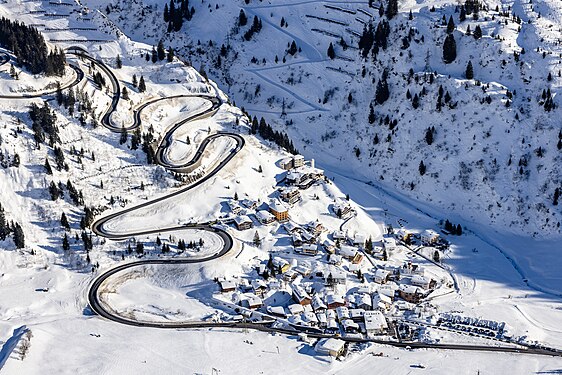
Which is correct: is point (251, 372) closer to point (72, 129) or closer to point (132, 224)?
point (132, 224)

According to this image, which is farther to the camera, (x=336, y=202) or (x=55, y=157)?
(x=336, y=202)

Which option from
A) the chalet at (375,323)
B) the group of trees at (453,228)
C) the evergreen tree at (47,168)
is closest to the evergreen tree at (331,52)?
the group of trees at (453,228)

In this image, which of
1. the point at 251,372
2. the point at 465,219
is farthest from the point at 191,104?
the point at 251,372

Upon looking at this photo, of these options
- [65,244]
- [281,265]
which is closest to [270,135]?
[281,265]

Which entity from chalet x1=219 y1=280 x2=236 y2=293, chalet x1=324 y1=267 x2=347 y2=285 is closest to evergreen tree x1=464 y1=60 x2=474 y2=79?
chalet x1=324 y1=267 x2=347 y2=285

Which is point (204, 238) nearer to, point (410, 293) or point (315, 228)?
point (315, 228)

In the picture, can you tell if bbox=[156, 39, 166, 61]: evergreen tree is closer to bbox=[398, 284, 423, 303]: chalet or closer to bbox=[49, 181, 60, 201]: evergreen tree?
bbox=[49, 181, 60, 201]: evergreen tree
